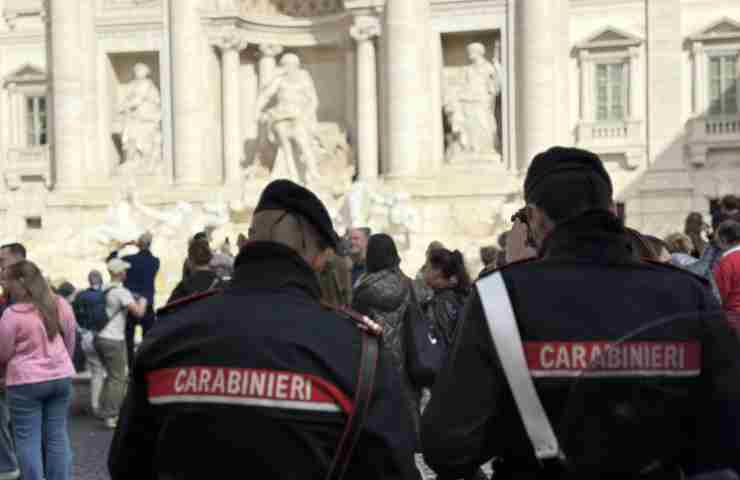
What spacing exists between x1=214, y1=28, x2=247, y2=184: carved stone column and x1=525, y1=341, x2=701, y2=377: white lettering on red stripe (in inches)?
896

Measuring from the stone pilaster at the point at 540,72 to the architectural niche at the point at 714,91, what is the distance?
8.27 feet

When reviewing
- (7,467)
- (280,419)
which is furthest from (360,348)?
(7,467)

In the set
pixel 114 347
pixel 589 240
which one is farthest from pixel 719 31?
pixel 589 240

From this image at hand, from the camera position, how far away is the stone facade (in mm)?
23438

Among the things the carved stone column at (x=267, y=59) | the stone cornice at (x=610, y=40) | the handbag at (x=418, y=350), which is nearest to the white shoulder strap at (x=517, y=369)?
the handbag at (x=418, y=350)

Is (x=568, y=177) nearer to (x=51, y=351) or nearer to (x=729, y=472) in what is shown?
(x=729, y=472)

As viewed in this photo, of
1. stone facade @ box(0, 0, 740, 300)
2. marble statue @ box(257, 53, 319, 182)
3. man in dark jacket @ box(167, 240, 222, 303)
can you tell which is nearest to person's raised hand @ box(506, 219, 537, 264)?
man in dark jacket @ box(167, 240, 222, 303)

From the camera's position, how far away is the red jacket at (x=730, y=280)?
702cm

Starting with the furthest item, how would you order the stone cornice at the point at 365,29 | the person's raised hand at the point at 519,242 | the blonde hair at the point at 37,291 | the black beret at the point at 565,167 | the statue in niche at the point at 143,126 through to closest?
the statue in niche at the point at 143,126, the stone cornice at the point at 365,29, the blonde hair at the point at 37,291, the person's raised hand at the point at 519,242, the black beret at the point at 565,167

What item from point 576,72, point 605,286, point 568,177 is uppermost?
point 576,72

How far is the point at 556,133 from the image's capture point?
23.9 m

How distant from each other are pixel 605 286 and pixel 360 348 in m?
0.58

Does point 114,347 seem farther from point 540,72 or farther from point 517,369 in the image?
point 540,72

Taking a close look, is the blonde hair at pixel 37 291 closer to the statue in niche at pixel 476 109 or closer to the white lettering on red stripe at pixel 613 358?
the white lettering on red stripe at pixel 613 358
